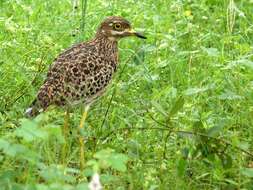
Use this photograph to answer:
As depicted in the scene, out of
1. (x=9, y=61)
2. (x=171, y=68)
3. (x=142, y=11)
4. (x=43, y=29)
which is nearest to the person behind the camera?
(x=9, y=61)

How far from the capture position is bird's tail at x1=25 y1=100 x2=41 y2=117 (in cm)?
669

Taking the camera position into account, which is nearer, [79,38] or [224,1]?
[79,38]

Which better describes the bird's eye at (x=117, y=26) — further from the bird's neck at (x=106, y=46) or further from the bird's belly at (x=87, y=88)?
the bird's belly at (x=87, y=88)

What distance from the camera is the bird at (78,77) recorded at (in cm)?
672

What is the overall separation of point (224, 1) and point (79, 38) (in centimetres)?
186

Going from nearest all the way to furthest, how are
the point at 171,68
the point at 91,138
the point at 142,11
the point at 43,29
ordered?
1. the point at 91,138
2. the point at 171,68
3. the point at 43,29
4. the point at 142,11

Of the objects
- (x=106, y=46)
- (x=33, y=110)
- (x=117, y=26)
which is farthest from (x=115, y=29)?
(x=33, y=110)

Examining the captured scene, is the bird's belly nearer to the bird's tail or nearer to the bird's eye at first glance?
the bird's tail

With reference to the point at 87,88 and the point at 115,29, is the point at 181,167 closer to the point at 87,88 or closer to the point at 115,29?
the point at 87,88

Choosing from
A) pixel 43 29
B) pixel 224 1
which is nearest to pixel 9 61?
pixel 43 29

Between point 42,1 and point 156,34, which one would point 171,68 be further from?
point 42,1

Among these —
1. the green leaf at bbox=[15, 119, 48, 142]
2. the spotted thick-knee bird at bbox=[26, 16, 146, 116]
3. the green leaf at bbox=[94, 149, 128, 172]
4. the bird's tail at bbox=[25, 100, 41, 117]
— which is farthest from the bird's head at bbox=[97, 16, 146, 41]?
the green leaf at bbox=[94, 149, 128, 172]

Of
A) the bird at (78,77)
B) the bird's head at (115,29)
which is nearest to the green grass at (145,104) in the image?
the bird at (78,77)

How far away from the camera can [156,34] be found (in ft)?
26.5
